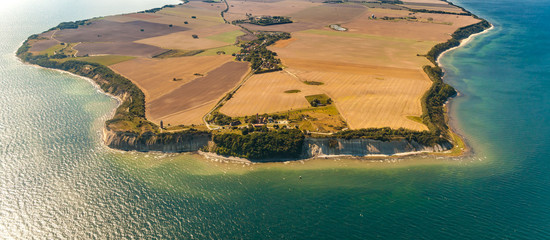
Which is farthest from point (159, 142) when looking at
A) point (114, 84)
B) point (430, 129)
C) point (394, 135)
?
point (430, 129)

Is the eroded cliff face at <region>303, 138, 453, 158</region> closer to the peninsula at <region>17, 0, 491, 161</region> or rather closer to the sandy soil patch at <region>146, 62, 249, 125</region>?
the peninsula at <region>17, 0, 491, 161</region>

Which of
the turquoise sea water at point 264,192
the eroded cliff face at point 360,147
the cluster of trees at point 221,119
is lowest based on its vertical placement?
the turquoise sea water at point 264,192

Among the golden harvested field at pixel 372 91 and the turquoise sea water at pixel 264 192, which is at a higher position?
the golden harvested field at pixel 372 91

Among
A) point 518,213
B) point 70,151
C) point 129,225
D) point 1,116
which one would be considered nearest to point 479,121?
point 518,213

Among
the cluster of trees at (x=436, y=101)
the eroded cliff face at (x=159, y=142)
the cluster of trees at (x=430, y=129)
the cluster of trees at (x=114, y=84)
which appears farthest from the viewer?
the cluster of trees at (x=114, y=84)

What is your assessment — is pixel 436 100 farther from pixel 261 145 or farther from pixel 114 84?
pixel 114 84

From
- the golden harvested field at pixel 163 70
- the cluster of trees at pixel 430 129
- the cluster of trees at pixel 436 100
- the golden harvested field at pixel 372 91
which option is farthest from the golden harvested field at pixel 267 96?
the cluster of trees at pixel 436 100

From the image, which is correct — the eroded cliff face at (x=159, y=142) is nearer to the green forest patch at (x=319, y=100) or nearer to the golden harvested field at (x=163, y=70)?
the golden harvested field at (x=163, y=70)
